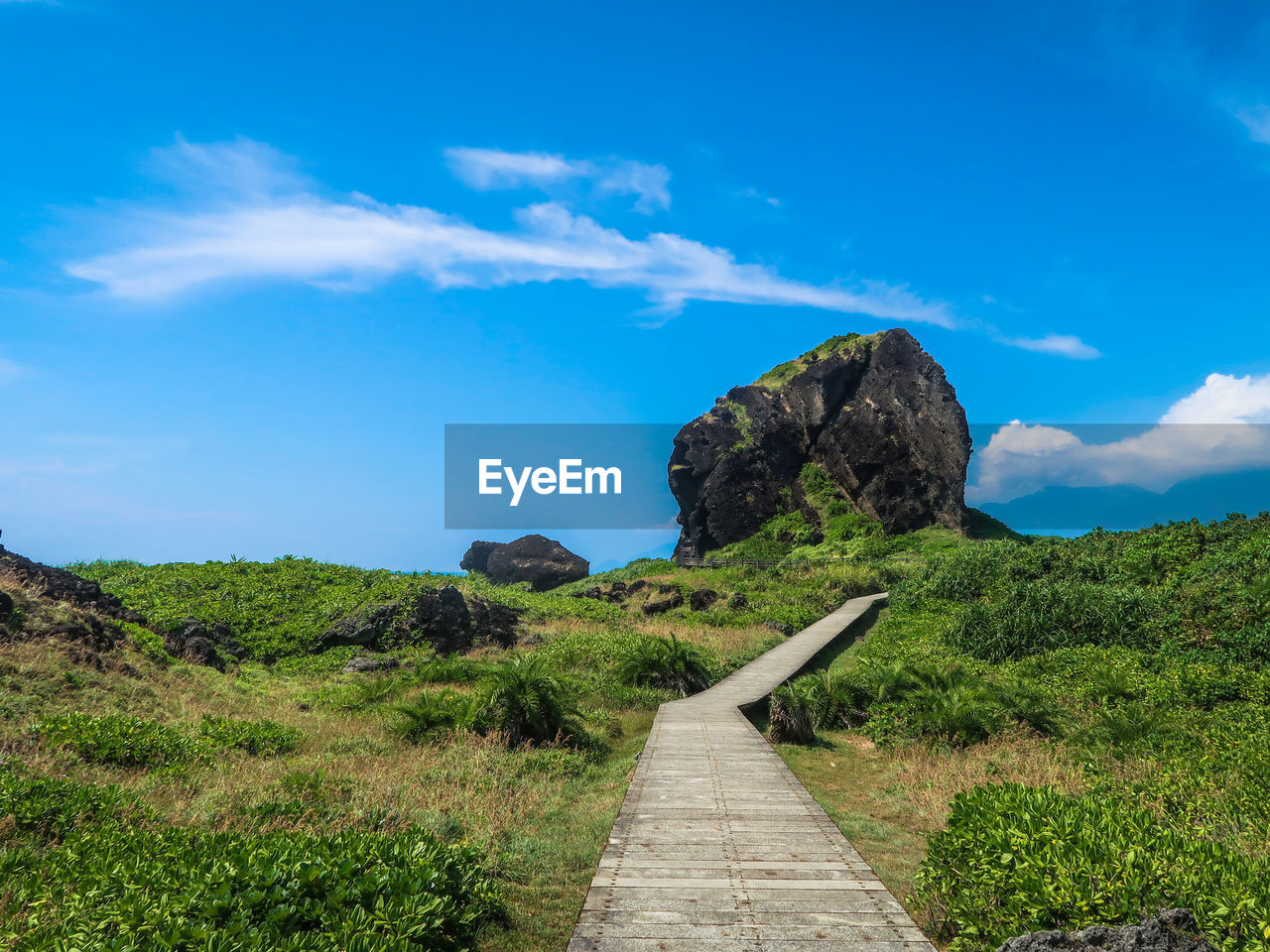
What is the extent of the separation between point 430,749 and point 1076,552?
79.0 ft

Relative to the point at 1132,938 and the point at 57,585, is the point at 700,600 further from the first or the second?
the point at 1132,938

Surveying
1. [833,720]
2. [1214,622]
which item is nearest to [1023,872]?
[833,720]

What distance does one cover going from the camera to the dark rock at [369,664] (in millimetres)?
19822

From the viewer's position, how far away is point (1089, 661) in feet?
49.6

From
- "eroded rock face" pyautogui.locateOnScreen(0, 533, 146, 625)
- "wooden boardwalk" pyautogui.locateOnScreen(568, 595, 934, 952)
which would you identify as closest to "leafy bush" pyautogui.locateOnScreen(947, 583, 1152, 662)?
"wooden boardwalk" pyautogui.locateOnScreen(568, 595, 934, 952)

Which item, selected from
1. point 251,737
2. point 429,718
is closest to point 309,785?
point 251,737

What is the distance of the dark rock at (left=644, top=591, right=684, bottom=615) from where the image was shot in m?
32.2

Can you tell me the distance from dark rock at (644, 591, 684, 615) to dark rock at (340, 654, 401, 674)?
535 inches

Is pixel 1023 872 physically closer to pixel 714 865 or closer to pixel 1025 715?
pixel 714 865

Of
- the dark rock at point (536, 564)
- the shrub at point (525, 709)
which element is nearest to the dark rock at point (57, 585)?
the shrub at point (525, 709)

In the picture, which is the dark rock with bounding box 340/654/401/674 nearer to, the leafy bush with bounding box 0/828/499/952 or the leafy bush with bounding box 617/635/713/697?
the leafy bush with bounding box 617/635/713/697

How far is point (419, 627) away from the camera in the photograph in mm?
22531

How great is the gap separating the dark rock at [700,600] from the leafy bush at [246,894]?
93.1 feet

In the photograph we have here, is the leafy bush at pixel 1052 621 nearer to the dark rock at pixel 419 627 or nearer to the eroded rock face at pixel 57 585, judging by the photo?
the dark rock at pixel 419 627
